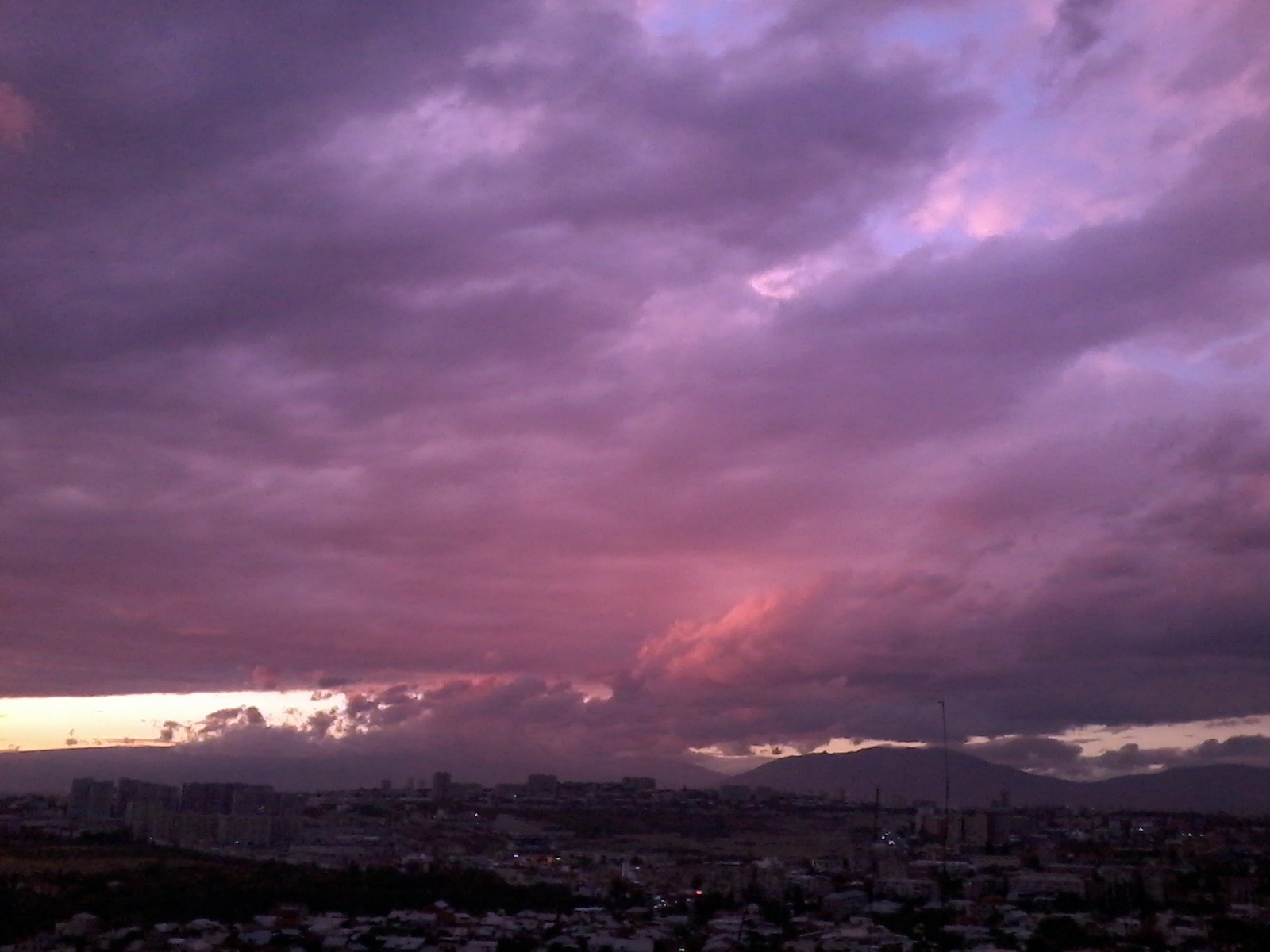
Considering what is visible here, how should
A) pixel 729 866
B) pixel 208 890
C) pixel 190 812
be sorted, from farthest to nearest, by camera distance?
1. pixel 190 812
2. pixel 729 866
3. pixel 208 890

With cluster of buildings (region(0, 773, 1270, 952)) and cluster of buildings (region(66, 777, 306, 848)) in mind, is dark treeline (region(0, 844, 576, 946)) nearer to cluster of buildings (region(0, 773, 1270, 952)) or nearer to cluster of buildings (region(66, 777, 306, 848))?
cluster of buildings (region(0, 773, 1270, 952))

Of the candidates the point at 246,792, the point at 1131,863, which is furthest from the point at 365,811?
the point at 1131,863

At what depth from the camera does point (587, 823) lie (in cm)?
5991

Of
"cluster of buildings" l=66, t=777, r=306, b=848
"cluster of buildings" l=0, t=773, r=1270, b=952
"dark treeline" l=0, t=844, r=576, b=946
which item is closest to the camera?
"cluster of buildings" l=0, t=773, r=1270, b=952

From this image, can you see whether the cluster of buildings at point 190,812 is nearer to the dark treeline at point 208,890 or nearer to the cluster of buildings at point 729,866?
the cluster of buildings at point 729,866

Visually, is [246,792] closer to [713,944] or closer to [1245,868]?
[713,944]

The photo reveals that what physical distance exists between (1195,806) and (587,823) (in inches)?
1637

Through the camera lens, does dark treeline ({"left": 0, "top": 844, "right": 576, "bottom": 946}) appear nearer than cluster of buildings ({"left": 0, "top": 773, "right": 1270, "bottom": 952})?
No

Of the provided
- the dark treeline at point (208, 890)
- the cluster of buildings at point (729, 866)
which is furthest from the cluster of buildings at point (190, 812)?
the dark treeline at point (208, 890)

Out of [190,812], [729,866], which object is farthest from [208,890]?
[190,812]

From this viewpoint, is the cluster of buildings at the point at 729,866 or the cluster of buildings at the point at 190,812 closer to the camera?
the cluster of buildings at the point at 729,866

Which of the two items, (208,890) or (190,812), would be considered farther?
(190,812)

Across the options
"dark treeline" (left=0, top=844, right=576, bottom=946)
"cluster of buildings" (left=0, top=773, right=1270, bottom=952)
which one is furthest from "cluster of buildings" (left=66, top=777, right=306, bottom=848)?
"dark treeline" (left=0, top=844, right=576, bottom=946)

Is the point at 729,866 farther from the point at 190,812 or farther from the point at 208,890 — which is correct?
the point at 190,812
